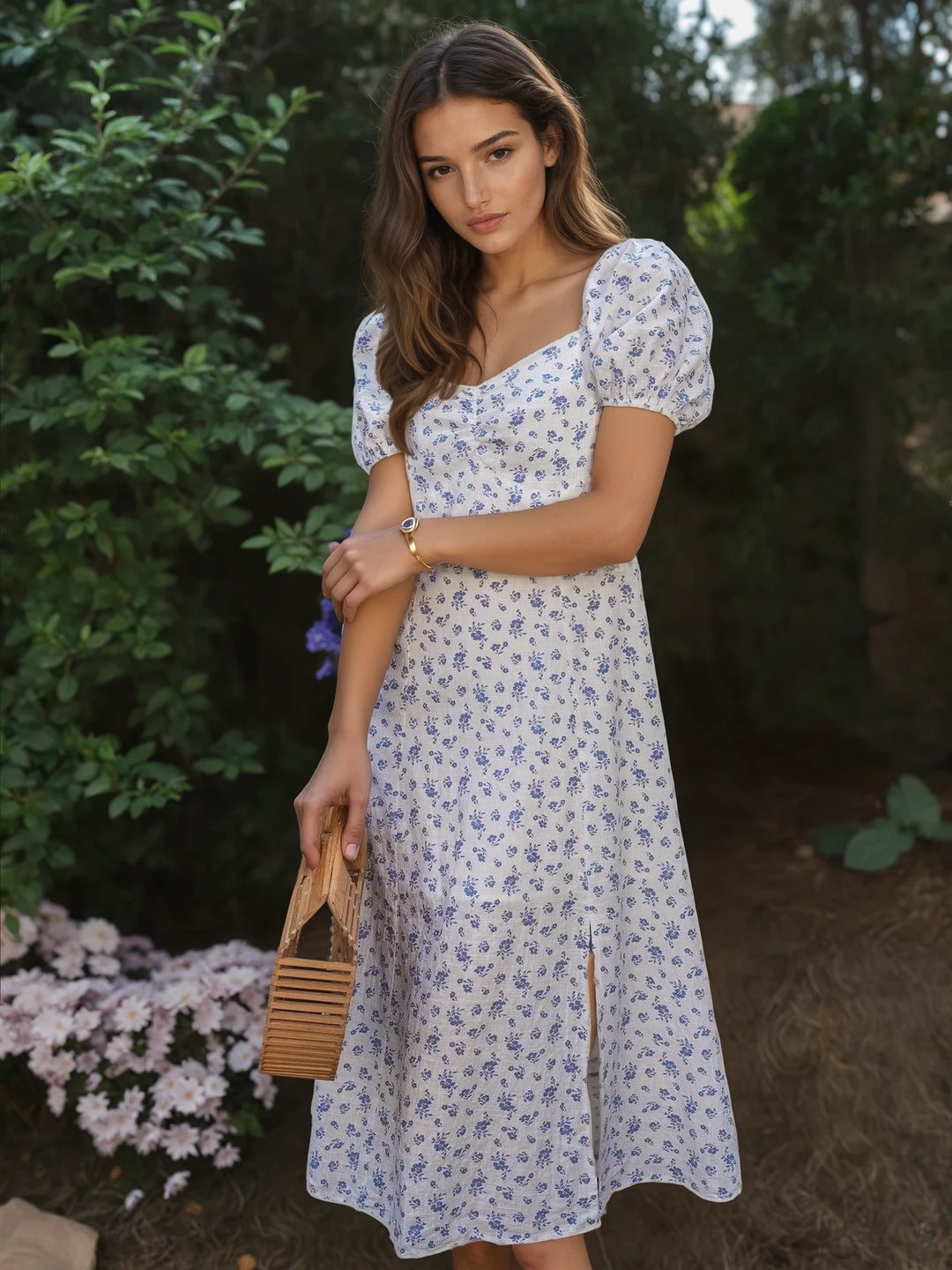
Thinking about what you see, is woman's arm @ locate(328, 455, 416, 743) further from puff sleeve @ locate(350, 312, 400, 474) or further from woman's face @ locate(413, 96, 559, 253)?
woman's face @ locate(413, 96, 559, 253)

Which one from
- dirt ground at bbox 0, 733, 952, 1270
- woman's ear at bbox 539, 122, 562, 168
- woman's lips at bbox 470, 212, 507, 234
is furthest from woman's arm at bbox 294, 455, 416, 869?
dirt ground at bbox 0, 733, 952, 1270

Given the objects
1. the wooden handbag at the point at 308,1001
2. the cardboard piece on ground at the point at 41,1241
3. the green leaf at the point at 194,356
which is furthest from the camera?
the green leaf at the point at 194,356

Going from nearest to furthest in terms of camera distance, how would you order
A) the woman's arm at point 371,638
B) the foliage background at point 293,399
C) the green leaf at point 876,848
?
the woman's arm at point 371,638
the foliage background at point 293,399
the green leaf at point 876,848

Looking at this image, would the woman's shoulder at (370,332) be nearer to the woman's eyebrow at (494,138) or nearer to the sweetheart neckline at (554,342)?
the sweetheart neckline at (554,342)

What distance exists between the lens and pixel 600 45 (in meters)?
3.30

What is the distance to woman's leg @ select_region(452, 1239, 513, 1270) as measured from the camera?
1942 mm

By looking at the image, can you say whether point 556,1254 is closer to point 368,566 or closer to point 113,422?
point 368,566

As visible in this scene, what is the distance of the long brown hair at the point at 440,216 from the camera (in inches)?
68.8

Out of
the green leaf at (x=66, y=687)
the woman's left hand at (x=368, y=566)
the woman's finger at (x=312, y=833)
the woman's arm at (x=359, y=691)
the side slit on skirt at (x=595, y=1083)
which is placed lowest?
the side slit on skirt at (x=595, y=1083)

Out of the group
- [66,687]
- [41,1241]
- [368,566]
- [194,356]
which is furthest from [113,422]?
[41,1241]

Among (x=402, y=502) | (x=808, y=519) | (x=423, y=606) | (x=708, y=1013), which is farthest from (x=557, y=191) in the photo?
(x=808, y=519)

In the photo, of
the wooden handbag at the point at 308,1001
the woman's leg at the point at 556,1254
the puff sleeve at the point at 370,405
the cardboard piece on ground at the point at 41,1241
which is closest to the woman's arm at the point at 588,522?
the puff sleeve at the point at 370,405

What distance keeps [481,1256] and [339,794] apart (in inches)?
28.6

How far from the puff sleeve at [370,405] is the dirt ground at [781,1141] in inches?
59.3
